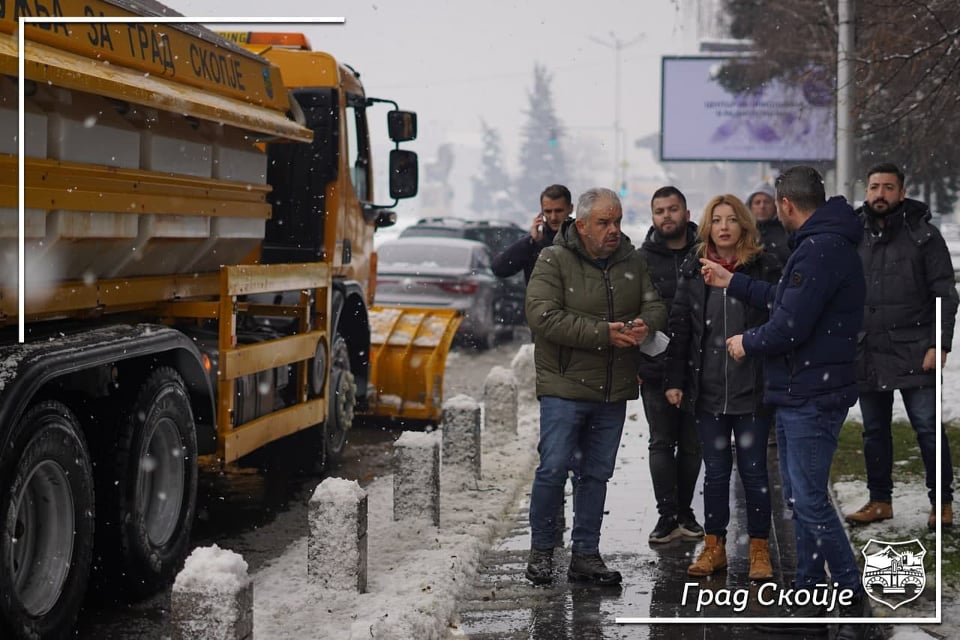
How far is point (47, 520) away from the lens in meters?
5.50

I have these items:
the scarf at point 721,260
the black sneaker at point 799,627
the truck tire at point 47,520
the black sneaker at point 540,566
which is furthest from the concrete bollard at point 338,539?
the scarf at point 721,260

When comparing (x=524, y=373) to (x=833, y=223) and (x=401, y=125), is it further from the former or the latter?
(x=833, y=223)

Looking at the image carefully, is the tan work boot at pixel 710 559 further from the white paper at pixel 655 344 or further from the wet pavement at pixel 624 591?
the white paper at pixel 655 344

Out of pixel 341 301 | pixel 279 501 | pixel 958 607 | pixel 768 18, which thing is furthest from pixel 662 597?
pixel 768 18

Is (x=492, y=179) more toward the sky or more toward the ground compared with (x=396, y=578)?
more toward the sky

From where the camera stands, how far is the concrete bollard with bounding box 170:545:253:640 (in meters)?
4.68

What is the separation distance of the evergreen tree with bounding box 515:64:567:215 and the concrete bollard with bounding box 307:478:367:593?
115426 mm

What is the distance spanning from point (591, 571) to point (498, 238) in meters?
20.3

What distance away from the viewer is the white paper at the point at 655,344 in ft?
21.2

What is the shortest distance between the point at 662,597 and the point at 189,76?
3.42 meters

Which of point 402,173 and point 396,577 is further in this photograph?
point 402,173

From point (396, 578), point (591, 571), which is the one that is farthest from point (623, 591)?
point (396, 578)

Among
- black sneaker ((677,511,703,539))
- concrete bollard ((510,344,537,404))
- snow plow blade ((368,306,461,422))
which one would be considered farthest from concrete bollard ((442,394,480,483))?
concrete bollard ((510,344,537,404))

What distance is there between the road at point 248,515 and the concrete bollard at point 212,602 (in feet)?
4.14
